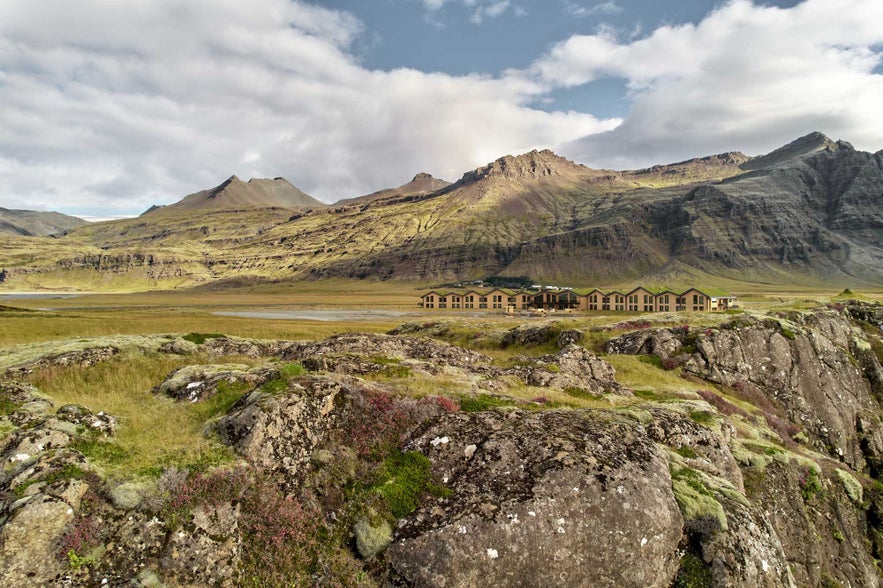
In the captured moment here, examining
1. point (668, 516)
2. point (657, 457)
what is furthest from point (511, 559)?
point (657, 457)

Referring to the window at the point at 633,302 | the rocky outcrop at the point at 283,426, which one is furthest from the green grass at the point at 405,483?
the window at the point at 633,302

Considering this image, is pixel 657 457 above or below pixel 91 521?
below

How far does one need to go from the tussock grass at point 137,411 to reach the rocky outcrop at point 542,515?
6.09 meters

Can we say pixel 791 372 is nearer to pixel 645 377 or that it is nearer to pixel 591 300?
pixel 645 377

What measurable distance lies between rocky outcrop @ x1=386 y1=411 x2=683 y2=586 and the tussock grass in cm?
609

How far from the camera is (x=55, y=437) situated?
35.7ft

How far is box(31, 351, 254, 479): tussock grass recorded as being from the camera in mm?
10961

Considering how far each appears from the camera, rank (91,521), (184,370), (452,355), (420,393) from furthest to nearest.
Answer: (452,355), (184,370), (420,393), (91,521)

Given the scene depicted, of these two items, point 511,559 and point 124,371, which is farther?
point 124,371

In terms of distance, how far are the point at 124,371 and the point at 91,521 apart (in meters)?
15.5

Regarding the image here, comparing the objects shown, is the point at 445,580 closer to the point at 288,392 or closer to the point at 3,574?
the point at 288,392

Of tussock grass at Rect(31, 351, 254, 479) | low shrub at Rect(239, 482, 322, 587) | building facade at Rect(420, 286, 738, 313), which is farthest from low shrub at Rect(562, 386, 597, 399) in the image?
building facade at Rect(420, 286, 738, 313)

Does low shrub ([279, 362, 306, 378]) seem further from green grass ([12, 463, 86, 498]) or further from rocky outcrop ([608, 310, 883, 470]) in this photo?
rocky outcrop ([608, 310, 883, 470])

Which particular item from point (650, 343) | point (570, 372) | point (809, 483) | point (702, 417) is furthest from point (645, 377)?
point (809, 483)
